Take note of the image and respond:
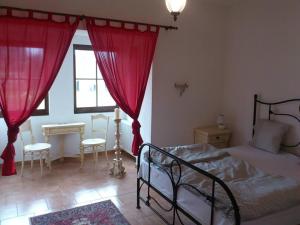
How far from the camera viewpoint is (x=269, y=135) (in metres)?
3.38

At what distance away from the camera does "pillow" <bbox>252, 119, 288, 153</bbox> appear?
3.32m

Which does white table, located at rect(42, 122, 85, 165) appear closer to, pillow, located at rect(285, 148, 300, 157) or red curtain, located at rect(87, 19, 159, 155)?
red curtain, located at rect(87, 19, 159, 155)

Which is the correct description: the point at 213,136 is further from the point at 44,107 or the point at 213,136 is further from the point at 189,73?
the point at 44,107

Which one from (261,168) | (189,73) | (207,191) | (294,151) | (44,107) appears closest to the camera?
(207,191)

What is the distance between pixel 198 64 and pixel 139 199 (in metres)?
2.16

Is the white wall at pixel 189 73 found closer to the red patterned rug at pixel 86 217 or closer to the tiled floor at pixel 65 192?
the tiled floor at pixel 65 192

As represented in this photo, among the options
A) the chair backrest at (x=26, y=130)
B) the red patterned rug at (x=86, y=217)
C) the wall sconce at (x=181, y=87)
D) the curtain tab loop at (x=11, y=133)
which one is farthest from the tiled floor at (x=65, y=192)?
the wall sconce at (x=181, y=87)

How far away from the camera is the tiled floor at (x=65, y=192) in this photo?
2908 mm

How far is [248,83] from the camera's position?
395 centimetres

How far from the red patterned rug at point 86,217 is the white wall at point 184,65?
130cm

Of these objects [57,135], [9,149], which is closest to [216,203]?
[9,149]

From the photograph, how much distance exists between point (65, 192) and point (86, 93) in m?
1.97

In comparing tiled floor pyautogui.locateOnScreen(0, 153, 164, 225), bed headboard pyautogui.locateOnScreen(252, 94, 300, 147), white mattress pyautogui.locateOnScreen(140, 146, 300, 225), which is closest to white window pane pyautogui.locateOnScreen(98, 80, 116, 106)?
tiled floor pyautogui.locateOnScreen(0, 153, 164, 225)

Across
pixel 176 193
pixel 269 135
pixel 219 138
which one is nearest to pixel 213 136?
pixel 219 138
